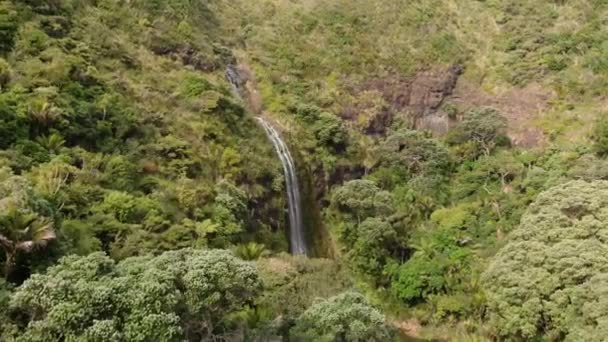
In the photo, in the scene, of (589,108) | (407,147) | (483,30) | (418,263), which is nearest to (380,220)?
(418,263)

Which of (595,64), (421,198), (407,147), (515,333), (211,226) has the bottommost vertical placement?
(515,333)

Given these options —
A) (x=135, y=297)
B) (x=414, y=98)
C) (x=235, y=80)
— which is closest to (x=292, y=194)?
(x=235, y=80)

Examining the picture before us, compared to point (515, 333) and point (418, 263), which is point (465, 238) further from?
point (515, 333)

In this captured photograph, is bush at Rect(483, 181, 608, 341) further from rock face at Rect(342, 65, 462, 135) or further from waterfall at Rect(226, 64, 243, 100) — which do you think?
waterfall at Rect(226, 64, 243, 100)

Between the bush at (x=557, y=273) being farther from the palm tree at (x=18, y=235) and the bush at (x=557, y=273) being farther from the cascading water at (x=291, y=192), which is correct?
the palm tree at (x=18, y=235)

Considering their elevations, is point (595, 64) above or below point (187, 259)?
above

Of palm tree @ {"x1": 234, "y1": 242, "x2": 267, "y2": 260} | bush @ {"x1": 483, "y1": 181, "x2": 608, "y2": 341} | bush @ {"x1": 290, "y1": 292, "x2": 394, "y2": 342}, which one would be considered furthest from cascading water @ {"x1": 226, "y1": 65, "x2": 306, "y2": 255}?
bush @ {"x1": 290, "y1": 292, "x2": 394, "y2": 342}
